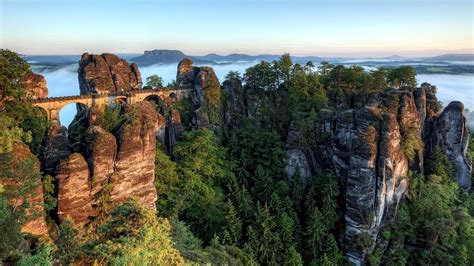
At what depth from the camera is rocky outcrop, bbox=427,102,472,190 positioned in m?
37.3

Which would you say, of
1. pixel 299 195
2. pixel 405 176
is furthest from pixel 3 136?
pixel 405 176

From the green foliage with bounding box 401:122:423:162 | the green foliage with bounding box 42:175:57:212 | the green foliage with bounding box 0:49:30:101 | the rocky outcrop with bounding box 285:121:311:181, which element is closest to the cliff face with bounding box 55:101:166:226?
the green foliage with bounding box 42:175:57:212

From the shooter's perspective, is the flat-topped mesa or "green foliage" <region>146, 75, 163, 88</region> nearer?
the flat-topped mesa

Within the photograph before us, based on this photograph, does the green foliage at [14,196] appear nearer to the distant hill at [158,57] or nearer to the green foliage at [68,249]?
the green foliage at [68,249]

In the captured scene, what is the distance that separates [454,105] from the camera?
37.3m

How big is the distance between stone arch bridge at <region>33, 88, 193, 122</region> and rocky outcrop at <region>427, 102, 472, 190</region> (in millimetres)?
30144

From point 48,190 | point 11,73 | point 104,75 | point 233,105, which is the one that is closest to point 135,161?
point 48,190

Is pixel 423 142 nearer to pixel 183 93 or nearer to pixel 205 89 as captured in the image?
pixel 205 89

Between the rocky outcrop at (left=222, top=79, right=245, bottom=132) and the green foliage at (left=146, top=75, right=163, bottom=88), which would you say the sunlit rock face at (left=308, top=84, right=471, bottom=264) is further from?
the green foliage at (left=146, top=75, right=163, bottom=88)

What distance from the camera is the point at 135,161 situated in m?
26.0

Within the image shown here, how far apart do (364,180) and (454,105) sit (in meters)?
15.8

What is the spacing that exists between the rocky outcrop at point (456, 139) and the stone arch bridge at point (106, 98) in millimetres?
30144

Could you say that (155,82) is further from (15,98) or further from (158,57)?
(158,57)

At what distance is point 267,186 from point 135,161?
524 inches
